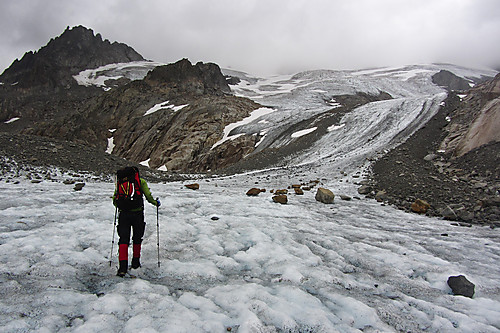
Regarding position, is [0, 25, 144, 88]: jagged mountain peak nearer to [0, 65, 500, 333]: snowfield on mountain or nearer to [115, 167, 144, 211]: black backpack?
[0, 65, 500, 333]: snowfield on mountain

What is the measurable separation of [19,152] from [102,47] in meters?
158

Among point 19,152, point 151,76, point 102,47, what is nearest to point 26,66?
point 102,47

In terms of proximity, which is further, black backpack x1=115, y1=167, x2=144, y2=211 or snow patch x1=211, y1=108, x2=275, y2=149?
snow patch x1=211, y1=108, x2=275, y2=149

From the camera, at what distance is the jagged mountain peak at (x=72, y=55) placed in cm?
12183

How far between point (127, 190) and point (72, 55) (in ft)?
543

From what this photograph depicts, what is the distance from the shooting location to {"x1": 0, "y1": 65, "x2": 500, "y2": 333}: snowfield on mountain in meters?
3.59

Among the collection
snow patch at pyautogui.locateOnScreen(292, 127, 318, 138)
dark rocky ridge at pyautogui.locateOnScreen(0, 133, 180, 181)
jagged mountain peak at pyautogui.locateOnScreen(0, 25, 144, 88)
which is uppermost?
jagged mountain peak at pyautogui.locateOnScreen(0, 25, 144, 88)

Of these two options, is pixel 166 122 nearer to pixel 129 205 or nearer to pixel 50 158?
pixel 50 158

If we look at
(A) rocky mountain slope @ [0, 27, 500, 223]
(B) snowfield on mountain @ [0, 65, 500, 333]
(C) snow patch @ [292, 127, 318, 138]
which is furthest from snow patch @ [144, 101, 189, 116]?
(B) snowfield on mountain @ [0, 65, 500, 333]

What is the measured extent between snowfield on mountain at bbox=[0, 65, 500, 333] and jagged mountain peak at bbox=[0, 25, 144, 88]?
128 m

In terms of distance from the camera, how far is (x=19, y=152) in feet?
46.2

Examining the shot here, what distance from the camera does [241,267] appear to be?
5383 mm

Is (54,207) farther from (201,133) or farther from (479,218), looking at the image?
(201,133)

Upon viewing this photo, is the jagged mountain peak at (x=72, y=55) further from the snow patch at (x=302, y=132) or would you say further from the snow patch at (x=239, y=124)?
the snow patch at (x=302, y=132)
